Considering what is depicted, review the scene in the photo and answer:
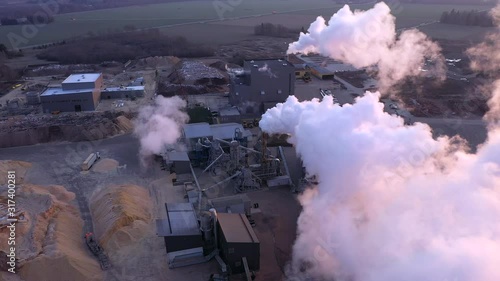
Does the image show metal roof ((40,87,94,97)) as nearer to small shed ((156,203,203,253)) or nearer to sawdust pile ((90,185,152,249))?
sawdust pile ((90,185,152,249))

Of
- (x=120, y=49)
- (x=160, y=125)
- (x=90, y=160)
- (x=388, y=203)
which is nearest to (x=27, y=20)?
(x=120, y=49)

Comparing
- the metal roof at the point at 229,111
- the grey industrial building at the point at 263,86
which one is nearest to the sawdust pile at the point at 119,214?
the metal roof at the point at 229,111

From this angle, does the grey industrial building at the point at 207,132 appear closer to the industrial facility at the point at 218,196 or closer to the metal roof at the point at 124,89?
the industrial facility at the point at 218,196

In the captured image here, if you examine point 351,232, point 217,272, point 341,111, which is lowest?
point 217,272

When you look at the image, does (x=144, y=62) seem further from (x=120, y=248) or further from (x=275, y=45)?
(x=120, y=248)

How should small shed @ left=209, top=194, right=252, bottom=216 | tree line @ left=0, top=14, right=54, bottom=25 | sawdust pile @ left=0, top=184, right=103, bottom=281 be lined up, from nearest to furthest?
sawdust pile @ left=0, top=184, right=103, bottom=281
small shed @ left=209, top=194, right=252, bottom=216
tree line @ left=0, top=14, right=54, bottom=25

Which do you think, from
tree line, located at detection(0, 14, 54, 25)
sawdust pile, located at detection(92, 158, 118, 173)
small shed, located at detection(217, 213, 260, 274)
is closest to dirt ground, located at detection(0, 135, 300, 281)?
sawdust pile, located at detection(92, 158, 118, 173)

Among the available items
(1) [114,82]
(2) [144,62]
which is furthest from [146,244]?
(2) [144,62]
